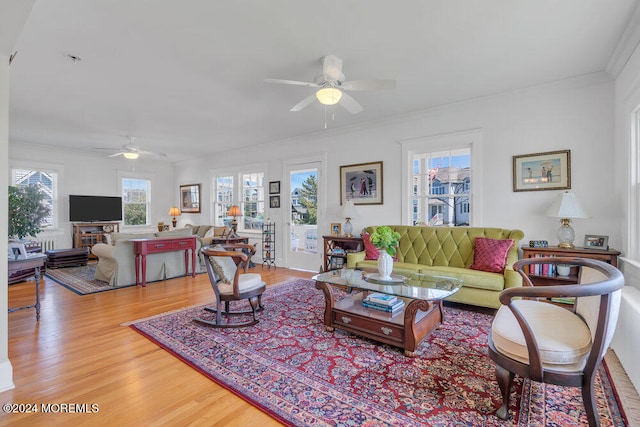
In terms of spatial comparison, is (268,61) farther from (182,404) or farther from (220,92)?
(182,404)

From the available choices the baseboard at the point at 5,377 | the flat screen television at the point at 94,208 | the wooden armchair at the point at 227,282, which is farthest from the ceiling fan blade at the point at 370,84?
the flat screen television at the point at 94,208

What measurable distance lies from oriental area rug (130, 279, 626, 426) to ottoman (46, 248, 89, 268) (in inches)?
171

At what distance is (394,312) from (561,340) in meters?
1.28

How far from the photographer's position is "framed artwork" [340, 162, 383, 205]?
5070 mm

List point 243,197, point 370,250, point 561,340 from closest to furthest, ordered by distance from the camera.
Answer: point 561,340, point 370,250, point 243,197

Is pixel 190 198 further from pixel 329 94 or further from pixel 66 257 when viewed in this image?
pixel 329 94

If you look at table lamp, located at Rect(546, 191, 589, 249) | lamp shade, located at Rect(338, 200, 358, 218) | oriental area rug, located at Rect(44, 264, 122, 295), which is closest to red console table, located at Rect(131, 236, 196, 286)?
oriental area rug, located at Rect(44, 264, 122, 295)

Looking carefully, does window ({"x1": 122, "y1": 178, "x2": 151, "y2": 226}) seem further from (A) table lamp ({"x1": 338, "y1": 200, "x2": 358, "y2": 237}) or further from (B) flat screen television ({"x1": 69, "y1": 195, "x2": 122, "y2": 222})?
(A) table lamp ({"x1": 338, "y1": 200, "x2": 358, "y2": 237})

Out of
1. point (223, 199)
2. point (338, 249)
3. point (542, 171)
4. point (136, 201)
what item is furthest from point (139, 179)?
point (542, 171)

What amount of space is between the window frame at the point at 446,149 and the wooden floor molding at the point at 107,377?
2.33 metres

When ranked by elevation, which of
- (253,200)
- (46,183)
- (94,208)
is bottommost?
(94,208)

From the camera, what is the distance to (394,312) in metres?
2.69

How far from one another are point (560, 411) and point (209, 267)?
2.94 metres

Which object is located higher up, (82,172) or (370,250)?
(82,172)
